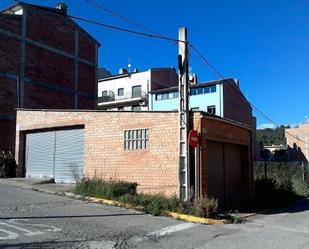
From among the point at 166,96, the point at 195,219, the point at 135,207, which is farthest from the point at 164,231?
the point at 166,96

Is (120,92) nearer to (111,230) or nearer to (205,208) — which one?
(205,208)

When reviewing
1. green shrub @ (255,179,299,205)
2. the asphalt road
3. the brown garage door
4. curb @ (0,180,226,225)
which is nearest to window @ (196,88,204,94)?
green shrub @ (255,179,299,205)

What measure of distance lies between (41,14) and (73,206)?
23786mm

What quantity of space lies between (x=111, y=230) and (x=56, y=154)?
10.8 metres

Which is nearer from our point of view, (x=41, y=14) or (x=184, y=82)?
(x=184, y=82)

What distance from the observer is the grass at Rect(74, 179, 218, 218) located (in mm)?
13484

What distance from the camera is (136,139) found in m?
16.5

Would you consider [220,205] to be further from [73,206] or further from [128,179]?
[73,206]

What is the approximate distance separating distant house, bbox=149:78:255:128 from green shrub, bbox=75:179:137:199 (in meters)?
36.4

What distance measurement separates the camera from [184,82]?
617 inches

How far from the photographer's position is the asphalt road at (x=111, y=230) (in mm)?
9047

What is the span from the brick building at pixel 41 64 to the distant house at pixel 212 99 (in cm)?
1746

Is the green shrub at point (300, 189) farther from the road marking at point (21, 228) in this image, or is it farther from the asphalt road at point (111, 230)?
the road marking at point (21, 228)

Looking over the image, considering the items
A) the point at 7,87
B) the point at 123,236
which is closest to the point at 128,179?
the point at 123,236
